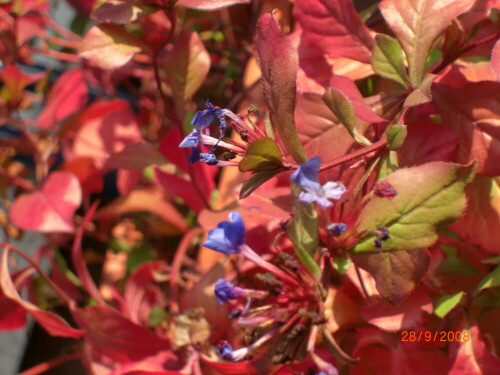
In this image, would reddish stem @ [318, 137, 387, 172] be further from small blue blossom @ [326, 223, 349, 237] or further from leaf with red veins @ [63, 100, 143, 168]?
leaf with red veins @ [63, 100, 143, 168]

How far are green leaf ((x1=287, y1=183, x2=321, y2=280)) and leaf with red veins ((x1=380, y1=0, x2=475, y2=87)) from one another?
0.40 ft

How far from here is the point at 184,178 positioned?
1.94 feet

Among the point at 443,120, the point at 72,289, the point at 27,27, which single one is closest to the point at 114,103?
the point at 27,27

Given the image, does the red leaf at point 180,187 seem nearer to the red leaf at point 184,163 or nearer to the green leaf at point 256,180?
the red leaf at point 184,163

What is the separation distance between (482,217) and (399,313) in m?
0.09

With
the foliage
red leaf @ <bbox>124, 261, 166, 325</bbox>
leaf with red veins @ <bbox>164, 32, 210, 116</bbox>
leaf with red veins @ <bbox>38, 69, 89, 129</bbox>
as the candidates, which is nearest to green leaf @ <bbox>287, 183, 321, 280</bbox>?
the foliage

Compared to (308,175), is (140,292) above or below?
below

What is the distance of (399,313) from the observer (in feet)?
1.26

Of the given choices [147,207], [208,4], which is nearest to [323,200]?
[208,4]

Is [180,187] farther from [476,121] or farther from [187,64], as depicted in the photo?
[476,121]

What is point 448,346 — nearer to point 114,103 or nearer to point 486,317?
point 486,317

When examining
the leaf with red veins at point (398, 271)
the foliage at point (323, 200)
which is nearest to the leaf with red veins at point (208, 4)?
the foliage at point (323, 200)
